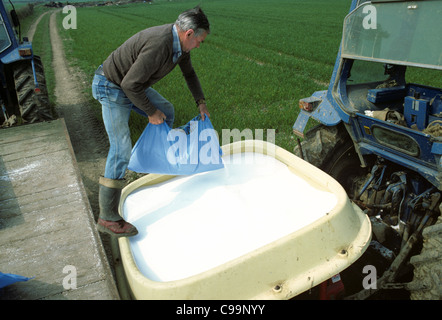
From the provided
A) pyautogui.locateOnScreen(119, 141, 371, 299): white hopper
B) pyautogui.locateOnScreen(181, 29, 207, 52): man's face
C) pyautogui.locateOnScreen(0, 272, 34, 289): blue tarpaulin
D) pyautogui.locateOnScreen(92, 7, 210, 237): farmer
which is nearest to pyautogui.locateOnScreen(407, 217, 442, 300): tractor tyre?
pyautogui.locateOnScreen(119, 141, 371, 299): white hopper

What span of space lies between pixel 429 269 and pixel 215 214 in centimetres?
129

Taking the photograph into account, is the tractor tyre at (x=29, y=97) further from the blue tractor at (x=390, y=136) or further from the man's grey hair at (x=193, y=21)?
the blue tractor at (x=390, y=136)

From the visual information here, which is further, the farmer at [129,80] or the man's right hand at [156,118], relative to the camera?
the man's right hand at [156,118]

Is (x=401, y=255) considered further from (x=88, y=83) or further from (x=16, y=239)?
(x=88, y=83)

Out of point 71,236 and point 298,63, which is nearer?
point 71,236

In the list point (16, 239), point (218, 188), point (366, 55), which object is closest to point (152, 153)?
point (218, 188)

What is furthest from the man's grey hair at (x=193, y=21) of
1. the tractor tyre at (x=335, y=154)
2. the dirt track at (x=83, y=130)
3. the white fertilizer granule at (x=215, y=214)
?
the dirt track at (x=83, y=130)

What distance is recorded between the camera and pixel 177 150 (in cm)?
258

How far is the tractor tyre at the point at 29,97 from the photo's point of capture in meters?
5.08

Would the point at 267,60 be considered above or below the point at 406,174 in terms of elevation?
below

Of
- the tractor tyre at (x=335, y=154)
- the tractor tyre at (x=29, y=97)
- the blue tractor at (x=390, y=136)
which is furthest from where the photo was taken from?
the tractor tyre at (x=29, y=97)

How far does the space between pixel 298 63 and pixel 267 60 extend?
1293 millimetres

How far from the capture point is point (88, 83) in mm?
9594
